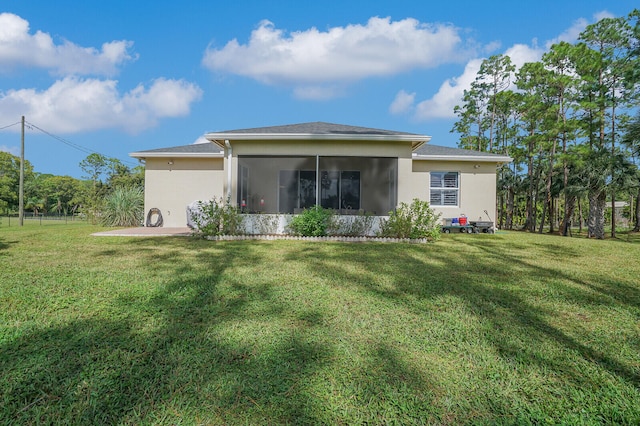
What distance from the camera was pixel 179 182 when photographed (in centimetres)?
1314

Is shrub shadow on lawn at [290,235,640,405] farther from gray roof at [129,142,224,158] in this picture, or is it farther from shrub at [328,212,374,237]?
gray roof at [129,142,224,158]

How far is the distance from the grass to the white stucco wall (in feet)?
28.1

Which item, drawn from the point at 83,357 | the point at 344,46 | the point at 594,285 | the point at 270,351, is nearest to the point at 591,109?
the point at 344,46

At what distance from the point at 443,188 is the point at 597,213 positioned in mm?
6590

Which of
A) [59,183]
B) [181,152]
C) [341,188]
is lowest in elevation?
[341,188]

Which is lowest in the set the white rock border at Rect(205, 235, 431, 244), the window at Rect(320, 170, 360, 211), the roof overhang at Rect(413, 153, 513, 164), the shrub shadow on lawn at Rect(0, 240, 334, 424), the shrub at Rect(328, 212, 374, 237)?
the shrub shadow on lawn at Rect(0, 240, 334, 424)

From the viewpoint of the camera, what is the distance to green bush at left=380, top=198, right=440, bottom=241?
27.8ft

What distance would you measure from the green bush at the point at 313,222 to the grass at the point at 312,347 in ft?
12.9

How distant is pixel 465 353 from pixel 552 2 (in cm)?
1297

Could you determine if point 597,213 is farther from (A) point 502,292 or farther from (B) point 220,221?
(B) point 220,221

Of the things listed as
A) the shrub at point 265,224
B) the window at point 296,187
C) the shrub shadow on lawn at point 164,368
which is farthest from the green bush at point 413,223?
the shrub shadow on lawn at point 164,368

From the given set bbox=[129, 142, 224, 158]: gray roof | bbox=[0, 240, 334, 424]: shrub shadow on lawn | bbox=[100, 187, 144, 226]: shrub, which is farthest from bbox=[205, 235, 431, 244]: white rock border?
bbox=[100, 187, 144, 226]: shrub

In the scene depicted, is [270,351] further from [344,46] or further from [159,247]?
[344,46]

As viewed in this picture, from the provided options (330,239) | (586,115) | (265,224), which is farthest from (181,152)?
(586,115)
